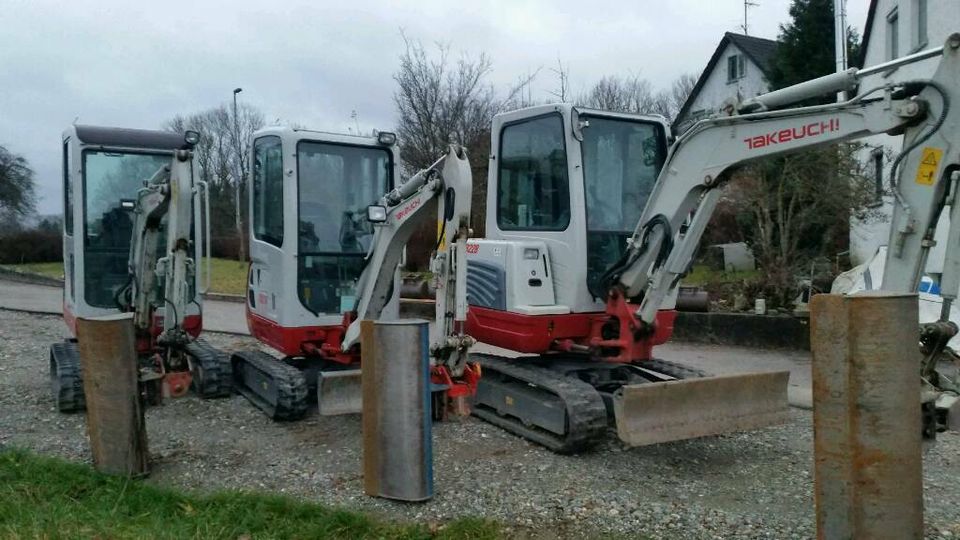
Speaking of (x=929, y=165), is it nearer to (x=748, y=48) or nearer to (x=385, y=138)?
(x=385, y=138)

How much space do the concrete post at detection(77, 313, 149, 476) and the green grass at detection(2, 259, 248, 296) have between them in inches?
444

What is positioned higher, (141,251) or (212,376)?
(141,251)

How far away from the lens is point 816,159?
43.9 ft

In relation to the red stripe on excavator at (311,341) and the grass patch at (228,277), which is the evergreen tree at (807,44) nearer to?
the grass patch at (228,277)

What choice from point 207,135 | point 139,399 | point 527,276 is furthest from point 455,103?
point 207,135

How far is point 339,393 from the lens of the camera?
21.8 ft

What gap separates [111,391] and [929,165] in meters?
5.55

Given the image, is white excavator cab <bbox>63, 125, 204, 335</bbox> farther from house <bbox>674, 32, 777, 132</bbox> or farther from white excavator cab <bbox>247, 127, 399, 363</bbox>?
house <bbox>674, 32, 777, 132</bbox>

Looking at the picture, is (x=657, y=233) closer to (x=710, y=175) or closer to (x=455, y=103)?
(x=710, y=175)

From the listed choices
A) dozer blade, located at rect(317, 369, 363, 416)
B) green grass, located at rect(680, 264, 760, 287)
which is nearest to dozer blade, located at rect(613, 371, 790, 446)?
dozer blade, located at rect(317, 369, 363, 416)

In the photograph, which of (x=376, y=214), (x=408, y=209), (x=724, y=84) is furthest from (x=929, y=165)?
(x=724, y=84)

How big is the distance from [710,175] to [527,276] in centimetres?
170

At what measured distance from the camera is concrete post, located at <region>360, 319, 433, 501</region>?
5.21m

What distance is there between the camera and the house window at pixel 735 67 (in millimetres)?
32938
